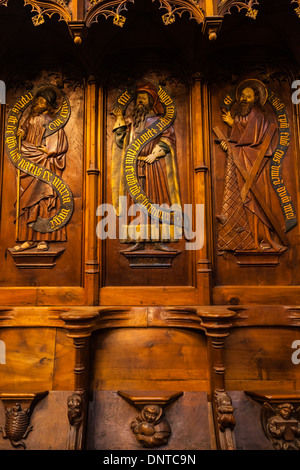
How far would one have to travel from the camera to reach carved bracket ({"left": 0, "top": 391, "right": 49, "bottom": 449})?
7.93 feet

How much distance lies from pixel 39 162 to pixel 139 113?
1.15 metres

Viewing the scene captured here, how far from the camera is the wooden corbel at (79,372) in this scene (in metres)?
2.35

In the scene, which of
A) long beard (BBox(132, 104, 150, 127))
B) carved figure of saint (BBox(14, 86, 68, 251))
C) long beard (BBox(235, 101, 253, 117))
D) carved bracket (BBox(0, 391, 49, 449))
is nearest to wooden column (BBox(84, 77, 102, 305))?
carved figure of saint (BBox(14, 86, 68, 251))

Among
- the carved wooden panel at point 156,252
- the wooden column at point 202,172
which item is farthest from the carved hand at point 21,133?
the wooden column at point 202,172

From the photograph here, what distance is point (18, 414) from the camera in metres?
2.46

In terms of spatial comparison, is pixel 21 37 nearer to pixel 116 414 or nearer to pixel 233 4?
pixel 233 4

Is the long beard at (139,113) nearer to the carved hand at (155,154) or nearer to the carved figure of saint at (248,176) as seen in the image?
the carved hand at (155,154)

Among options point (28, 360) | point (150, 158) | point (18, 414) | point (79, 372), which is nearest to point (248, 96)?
point (150, 158)

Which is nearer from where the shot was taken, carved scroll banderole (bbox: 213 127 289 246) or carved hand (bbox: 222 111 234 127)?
carved scroll banderole (bbox: 213 127 289 246)

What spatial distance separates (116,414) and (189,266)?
1.45 meters

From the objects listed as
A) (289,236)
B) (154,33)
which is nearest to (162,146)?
(154,33)

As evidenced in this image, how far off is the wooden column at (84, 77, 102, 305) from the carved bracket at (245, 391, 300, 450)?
5.55 feet

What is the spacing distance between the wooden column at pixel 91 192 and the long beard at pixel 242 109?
144 centimetres

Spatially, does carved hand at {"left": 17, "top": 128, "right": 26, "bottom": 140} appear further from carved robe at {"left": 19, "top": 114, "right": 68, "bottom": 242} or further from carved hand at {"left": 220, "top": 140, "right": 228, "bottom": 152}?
carved hand at {"left": 220, "top": 140, "right": 228, "bottom": 152}
